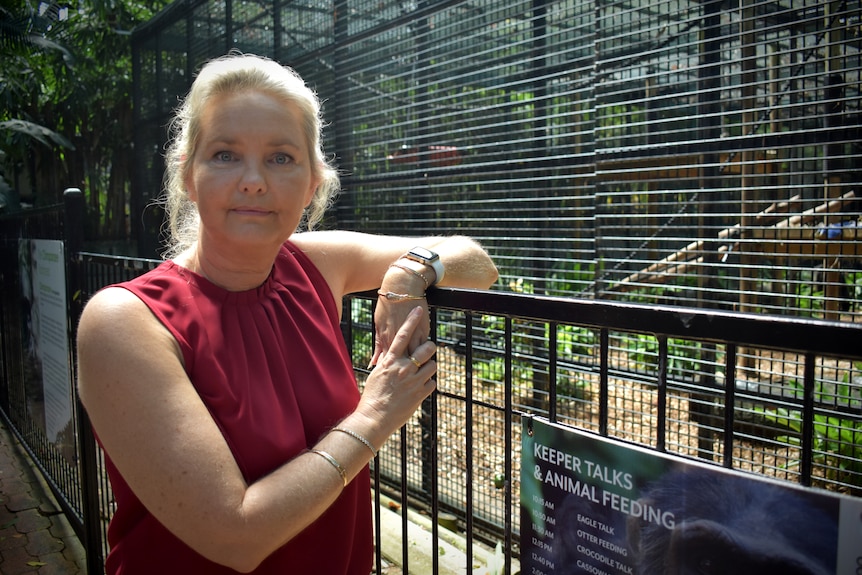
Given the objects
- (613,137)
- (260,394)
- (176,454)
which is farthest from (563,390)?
(176,454)

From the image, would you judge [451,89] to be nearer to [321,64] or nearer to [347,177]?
[347,177]

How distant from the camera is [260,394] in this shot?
1.57m

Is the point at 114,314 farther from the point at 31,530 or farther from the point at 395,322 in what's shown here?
the point at 31,530

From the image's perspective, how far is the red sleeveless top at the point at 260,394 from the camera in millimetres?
1504

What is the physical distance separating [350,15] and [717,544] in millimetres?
4994

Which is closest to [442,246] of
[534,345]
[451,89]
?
[534,345]

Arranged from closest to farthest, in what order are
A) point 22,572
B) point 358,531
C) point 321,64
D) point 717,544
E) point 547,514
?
point 717,544
point 547,514
point 358,531
point 22,572
point 321,64

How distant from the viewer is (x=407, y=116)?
491cm

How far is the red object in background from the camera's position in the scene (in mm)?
4555

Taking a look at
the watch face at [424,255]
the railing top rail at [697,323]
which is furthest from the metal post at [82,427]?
the railing top rail at [697,323]

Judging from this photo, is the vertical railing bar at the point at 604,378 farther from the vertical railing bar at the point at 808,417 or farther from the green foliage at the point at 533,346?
the green foliage at the point at 533,346

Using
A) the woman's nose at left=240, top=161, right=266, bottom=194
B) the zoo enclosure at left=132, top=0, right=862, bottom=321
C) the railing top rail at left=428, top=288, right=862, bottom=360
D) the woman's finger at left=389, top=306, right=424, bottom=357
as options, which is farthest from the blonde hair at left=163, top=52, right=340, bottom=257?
the zoo enclosure at left=132, top=0, right=862, bottom=321

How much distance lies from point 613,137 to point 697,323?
2757 millimetres

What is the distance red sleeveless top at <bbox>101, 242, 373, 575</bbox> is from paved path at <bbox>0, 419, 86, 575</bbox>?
2.38 m
